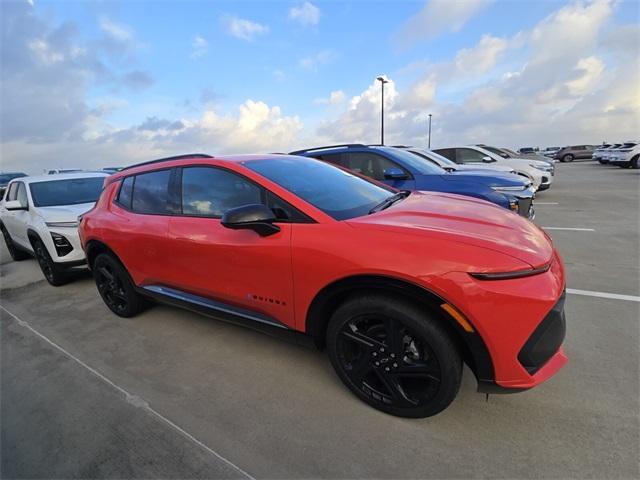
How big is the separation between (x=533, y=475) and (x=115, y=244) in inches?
145

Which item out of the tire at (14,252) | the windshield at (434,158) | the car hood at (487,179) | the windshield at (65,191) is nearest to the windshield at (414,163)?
the car hood at (487,179)

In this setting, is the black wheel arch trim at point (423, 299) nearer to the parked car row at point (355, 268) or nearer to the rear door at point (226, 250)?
the parked car row at point (355, 268)

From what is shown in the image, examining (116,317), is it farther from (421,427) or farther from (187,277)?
(421,427)

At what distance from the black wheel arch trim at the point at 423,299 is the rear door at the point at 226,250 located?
1.05 feet

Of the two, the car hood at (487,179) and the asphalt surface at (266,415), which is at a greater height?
the car hood at (487,179)

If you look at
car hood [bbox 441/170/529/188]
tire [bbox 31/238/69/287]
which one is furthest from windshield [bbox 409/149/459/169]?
tire [bbox 31/238/69/287]

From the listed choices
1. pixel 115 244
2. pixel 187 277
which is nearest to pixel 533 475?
pixel 187 277

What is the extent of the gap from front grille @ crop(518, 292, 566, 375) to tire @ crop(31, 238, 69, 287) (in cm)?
541

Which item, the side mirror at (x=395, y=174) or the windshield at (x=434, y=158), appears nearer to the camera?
the side mirror at (x=395, y=174)

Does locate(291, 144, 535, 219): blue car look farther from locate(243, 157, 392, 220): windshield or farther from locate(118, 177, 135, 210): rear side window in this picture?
locate(118, 177, 135, 210): rear side window

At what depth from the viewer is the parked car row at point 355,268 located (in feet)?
5.82

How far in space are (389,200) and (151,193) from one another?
2151 mm

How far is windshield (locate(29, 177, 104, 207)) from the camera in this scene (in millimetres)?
5348

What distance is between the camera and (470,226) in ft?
6.74
